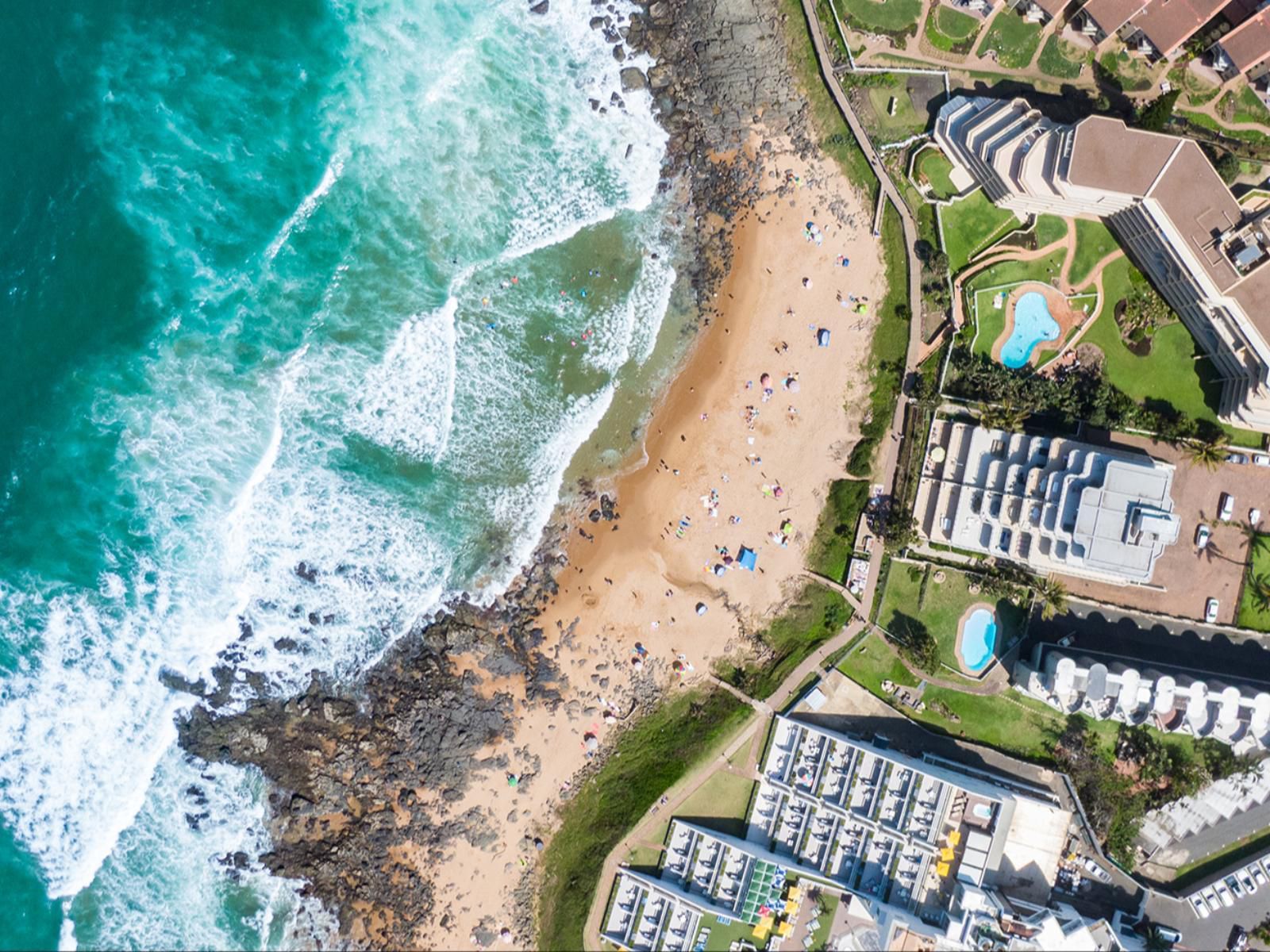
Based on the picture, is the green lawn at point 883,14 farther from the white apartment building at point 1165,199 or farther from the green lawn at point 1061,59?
the green lawn at point 1061,59

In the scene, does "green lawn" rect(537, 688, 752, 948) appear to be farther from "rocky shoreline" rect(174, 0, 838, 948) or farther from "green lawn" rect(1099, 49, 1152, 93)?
"green lawn" rect(1099, 49, 1152, 93)

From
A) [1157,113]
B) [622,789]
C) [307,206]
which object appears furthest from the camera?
[622,789]

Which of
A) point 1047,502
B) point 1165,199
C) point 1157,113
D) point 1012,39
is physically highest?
point 1012,39

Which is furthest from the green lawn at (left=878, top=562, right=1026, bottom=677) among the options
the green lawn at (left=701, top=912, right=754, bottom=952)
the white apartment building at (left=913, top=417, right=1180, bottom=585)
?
the green lawn at (left=701, top=912, right=754, bottom=952)

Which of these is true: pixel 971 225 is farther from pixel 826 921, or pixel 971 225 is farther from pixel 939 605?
pixel 826 921

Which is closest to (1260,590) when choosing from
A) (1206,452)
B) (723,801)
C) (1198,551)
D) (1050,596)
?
(1198,551)

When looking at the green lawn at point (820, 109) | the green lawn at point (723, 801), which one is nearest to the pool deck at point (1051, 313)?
the green lawn at point (820, 109)
